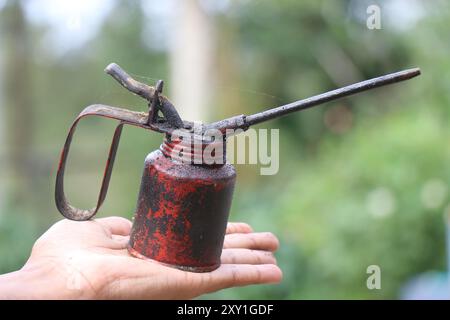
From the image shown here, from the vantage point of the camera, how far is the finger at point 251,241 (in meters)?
1.84

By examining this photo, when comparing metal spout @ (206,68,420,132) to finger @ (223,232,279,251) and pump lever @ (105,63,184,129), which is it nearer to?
pump lever @ (105,63,184,129)

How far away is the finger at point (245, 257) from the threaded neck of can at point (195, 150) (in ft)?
1.05

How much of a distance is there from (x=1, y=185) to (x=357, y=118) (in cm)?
341

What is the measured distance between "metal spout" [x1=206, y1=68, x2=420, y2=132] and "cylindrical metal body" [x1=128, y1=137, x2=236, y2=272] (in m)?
0.11

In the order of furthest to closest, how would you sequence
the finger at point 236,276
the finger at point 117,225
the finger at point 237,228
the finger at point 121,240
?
1. the finger at point 237,228
2. the finger at point 117,225
3. the finger at point 121,240
4. the finger at point 236,276

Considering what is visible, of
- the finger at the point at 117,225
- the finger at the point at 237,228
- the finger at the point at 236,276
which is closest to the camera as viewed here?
the finger at the point at 236,276

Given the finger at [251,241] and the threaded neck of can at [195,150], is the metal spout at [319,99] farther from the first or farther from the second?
the finger at [251,241]

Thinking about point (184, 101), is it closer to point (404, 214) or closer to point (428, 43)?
point (428, 43)

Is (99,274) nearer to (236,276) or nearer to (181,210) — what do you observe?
(181,210)

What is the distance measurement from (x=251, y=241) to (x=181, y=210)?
0.38 m

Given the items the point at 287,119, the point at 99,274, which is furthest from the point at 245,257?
the point at 287,119

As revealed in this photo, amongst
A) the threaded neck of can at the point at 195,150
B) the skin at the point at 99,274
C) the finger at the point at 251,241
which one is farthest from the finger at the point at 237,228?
the threaded neck of can at the point at 195,150

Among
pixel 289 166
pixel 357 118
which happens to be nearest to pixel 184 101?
pixel 289 166
